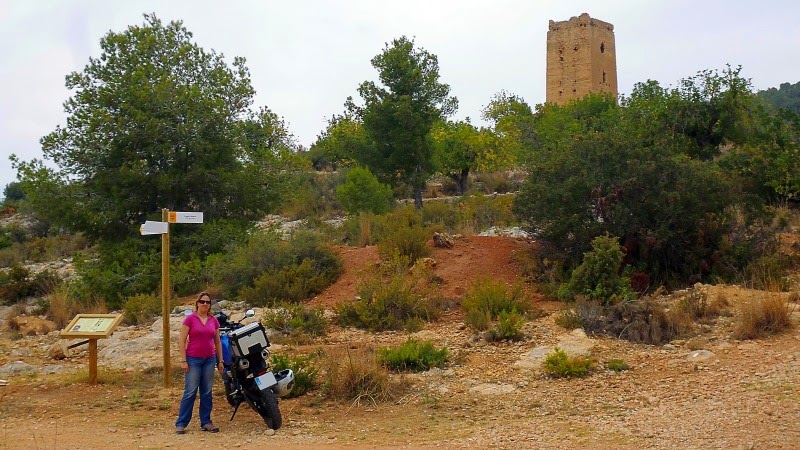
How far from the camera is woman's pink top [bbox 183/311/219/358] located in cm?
753

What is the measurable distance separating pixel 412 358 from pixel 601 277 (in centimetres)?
398

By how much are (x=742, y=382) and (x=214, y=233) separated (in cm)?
1236

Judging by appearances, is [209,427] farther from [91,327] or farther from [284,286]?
[284,286]

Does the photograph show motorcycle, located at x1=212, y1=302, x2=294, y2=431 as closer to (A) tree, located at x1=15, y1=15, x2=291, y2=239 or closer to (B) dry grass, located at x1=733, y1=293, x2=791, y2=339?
(B) dry grass, located at x1=733, y1=293, x2=791, y2=339

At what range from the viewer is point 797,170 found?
1805 centimetres

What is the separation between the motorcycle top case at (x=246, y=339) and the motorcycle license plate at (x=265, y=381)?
0.35 meters

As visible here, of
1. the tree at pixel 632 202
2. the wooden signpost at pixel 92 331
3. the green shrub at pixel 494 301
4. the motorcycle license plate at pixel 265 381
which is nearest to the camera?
the motorcycle license plate at pixel 265 381

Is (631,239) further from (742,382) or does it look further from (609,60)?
(609,60)

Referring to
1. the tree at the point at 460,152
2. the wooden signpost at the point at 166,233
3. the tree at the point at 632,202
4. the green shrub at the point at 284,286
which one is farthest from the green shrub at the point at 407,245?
the tree at the point at 460,152

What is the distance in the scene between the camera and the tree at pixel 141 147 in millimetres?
17188

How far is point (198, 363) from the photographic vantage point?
24.7 ft

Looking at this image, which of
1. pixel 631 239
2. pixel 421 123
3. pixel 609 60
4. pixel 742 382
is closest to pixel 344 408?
pixel 742 382

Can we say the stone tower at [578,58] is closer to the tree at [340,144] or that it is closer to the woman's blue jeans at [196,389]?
the tree at [340,144]

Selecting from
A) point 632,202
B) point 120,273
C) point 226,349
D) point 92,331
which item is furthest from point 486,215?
point 226,349
